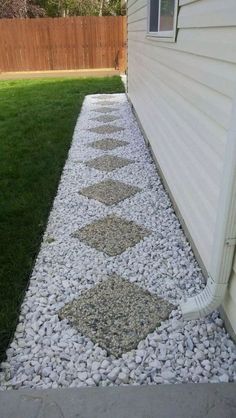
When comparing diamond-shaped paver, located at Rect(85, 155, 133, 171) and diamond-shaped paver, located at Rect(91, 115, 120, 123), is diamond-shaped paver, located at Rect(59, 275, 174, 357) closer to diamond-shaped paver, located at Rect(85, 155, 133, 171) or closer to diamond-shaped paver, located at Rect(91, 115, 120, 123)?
diamond-shaped paver, located at Rect(85, 155, 133, 171)

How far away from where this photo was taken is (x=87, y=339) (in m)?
1.69

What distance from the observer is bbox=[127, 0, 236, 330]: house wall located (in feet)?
5.33

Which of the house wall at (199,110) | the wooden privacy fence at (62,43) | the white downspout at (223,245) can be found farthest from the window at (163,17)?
the wooden privacy fence at (62,43)

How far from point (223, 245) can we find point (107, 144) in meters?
3.31

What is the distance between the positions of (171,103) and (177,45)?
0.48 metres

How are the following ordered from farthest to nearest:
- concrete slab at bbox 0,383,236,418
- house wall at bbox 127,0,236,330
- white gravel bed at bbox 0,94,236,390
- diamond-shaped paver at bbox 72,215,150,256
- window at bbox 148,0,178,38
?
window at bbox 148,0,178,38 → diamond-shaped paver at bbox 72,215,150,256 → house wall at bbox 127,0,236,330 → white gravel bed at bbox 0,94,236,390 → concrete slab at bbox 0,383,236,418

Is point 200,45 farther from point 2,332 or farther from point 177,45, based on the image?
point 2,332

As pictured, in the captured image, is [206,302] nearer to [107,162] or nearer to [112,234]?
[112,234]

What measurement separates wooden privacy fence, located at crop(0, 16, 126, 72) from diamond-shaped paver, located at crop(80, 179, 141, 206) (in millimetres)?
8994

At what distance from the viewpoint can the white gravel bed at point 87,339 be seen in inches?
59.6

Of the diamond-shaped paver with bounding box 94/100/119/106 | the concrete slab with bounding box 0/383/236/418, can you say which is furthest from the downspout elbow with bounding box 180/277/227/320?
the diamond-shaped paver with bounding box 94/100/119/106

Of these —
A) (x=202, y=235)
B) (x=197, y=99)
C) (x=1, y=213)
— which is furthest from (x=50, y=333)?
(x=197, y=99)

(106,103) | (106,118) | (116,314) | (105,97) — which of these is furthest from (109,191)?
(105,97)

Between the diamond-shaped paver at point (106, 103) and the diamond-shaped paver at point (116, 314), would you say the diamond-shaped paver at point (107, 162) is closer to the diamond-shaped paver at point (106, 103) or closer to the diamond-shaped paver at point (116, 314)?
the diamond-shaped paver at point (116, 314)
